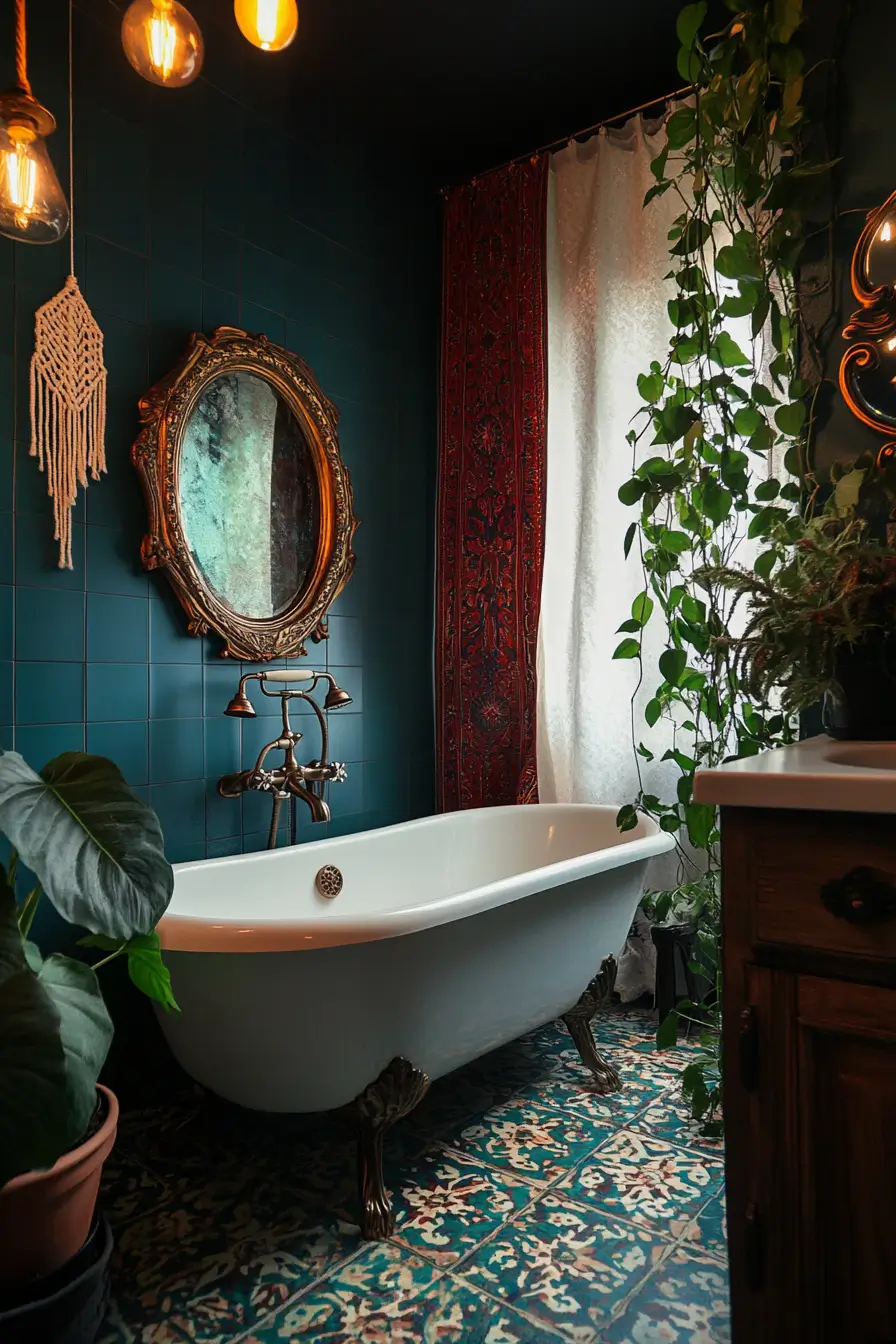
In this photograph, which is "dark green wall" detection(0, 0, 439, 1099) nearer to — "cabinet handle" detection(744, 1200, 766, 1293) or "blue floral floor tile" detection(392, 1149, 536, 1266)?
"blue floral floor tile" detection(392, 1149, 536, 1266)

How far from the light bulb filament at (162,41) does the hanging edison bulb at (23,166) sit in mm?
170

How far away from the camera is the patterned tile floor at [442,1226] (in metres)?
1.43

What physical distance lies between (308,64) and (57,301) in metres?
1.26

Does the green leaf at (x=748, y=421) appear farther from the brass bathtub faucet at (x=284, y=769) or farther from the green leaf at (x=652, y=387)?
the brass bathtub faucet at (x=284, y=769)

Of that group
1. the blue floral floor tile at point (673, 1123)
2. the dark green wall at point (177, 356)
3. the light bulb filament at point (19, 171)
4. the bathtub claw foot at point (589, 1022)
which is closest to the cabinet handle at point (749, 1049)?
the blue floral floor tile at point (673, 1123)

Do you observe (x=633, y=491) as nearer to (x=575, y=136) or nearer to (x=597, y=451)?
(x=597, y=451)

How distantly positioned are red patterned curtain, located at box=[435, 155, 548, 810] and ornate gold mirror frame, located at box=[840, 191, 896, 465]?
5.01ft

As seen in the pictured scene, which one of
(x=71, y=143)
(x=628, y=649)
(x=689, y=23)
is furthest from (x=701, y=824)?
(x=71, y=143)

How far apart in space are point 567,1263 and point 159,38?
2.03 metres

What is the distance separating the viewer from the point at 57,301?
2080 mm

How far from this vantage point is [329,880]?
7.86 feet

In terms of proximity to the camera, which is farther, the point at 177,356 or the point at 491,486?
the point at 491,486

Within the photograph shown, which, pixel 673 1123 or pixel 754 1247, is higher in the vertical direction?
pixel 754 1247

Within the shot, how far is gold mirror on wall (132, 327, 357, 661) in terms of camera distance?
2320 millimetres
